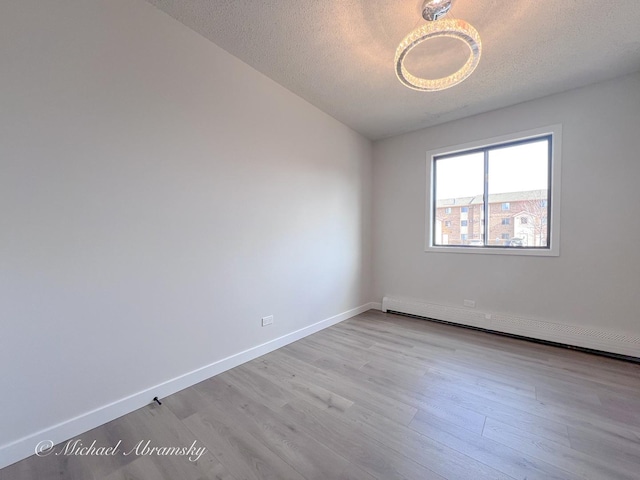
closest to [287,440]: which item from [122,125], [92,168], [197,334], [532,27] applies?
[197,334]

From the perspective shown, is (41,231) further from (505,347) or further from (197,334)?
(505,347)

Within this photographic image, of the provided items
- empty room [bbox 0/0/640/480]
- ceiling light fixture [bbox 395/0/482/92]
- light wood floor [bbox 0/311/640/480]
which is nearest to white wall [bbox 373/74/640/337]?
empty room [bbox 0/0/640/480]

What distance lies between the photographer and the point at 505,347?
2.74 m

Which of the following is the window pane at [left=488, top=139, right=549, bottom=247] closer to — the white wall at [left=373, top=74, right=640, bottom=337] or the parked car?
the parked car

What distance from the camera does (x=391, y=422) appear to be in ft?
5.26

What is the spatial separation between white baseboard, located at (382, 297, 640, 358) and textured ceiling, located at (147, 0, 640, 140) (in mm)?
2596

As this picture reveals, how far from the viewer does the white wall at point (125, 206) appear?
53.3 inches

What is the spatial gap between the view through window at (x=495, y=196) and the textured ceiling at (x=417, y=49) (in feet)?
2.14

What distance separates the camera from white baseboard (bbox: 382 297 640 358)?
8.17 ft

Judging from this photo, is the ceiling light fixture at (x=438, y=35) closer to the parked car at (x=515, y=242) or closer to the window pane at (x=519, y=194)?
the window pane at (x=519, y=194)

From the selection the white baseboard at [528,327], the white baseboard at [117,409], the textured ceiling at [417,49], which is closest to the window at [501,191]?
the textured ceiling at [417,49]

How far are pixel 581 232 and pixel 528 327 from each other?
1.19 m

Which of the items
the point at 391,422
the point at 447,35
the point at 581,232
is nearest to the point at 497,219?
the point at 581,232

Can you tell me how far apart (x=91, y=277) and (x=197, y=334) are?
85 centimetres
